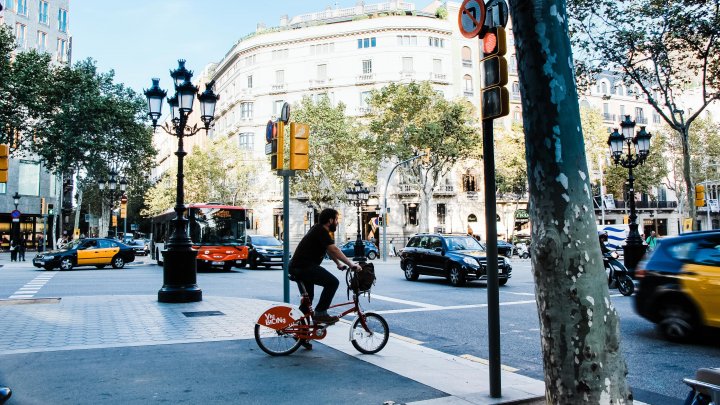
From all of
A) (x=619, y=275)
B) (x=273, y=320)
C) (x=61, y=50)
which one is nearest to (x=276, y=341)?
(x=273, y=320)

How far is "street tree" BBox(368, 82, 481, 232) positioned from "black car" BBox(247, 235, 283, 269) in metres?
15.7

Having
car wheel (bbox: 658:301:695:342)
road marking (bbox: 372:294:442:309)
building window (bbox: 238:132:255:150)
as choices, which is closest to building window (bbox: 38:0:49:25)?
building window (bbox: 238:132:255:150)

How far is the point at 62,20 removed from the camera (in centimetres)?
5341

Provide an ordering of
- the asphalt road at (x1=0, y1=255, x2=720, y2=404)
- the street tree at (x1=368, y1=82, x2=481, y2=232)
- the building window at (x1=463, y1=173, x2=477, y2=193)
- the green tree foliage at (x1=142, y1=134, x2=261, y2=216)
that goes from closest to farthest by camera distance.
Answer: the asphalt road at (x1=0, y1=255, x2=720, y2=404), the street tree at (x1=368, y1=82, x2=481, y2=232), the green tree foliage at (x1=142, y1=134, x2=261, y2=216), the building window at (x1=463, y1=173, x2=477, y2=193)

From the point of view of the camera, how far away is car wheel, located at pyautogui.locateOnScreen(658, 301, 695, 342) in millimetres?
7957

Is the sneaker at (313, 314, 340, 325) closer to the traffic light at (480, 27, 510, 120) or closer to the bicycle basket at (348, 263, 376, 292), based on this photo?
the bicycle basket at (348, 263, 376, 292)

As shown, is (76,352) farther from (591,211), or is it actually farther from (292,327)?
(591,211)

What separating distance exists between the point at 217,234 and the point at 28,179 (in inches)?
1275

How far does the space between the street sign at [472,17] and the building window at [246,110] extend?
52.8 m

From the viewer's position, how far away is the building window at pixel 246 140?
55281mm

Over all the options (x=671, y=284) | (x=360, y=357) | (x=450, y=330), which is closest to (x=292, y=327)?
(x=360, y=357)

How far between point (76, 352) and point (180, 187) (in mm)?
6288

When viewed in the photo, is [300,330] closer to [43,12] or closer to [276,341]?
[276,341]

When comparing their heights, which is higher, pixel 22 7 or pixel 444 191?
pixel 22 7
